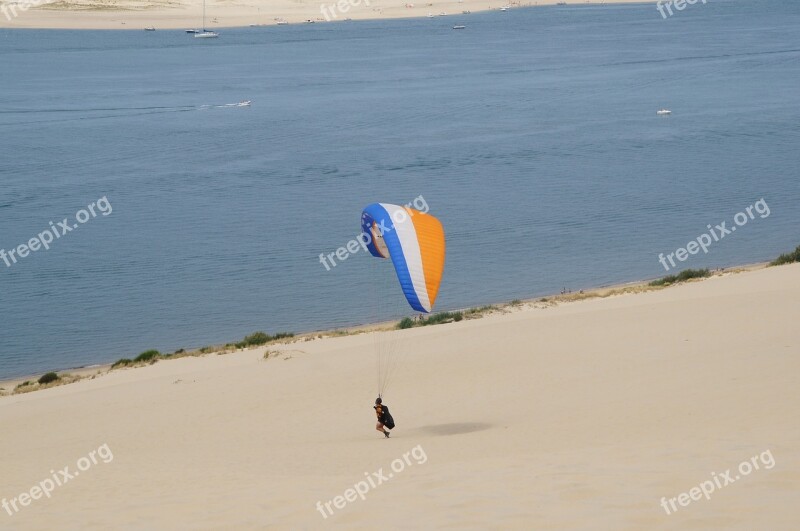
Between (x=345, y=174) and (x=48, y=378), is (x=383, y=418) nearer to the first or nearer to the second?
(x=48, y=378)

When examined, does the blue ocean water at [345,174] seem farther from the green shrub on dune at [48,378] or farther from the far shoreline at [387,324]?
the green shrub on dune at [48,378]

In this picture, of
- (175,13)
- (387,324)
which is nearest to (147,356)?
(387,324)

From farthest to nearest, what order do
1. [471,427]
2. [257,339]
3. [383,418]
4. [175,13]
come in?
[175,13] → [257,339] → [471,427] → [383,418]

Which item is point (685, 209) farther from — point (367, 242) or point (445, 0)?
point (445, 0)

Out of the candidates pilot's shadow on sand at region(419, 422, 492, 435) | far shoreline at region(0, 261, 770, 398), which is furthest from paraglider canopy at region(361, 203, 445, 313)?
far shoreline at region(0, 261, 770, 398)

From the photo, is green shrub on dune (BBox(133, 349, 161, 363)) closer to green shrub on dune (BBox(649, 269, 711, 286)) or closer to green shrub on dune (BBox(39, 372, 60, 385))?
green shrub on dune (BBox(39, 372, 60, 385))

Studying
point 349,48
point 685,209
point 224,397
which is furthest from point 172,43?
point 224,397
